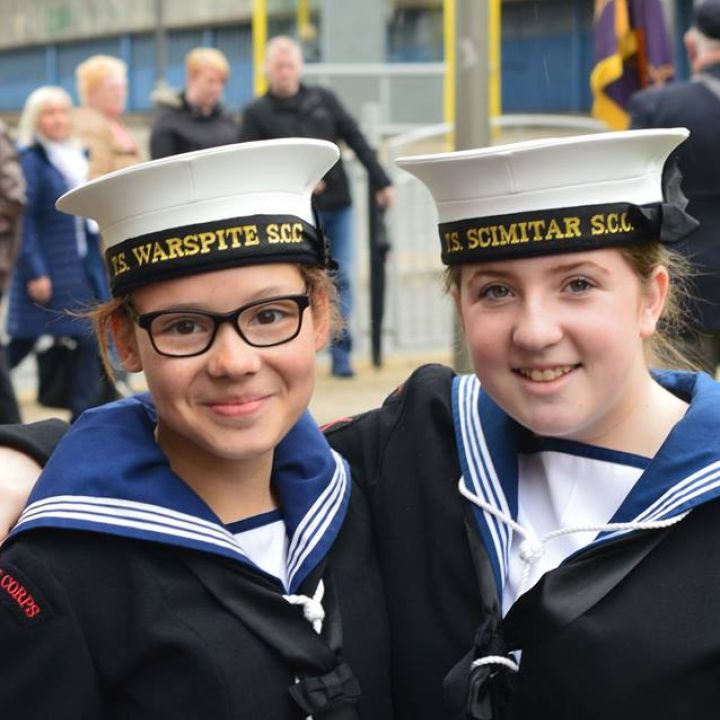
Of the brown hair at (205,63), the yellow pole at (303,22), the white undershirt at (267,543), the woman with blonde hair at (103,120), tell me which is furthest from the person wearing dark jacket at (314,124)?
the yellow pole at (303,22)

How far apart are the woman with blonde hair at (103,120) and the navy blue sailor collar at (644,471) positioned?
5.31 metres

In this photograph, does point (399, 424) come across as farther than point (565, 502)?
Yes

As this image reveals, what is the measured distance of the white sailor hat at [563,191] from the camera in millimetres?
2355

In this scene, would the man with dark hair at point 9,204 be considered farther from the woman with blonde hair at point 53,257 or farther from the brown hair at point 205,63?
the brown hair at point 205,63

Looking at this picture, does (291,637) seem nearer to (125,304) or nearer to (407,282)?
(125,304)

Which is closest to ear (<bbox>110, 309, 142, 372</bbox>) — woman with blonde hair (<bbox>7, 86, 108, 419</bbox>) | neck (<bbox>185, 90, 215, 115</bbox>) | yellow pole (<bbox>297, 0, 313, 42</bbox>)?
woman with blonde hair (<bbox>7, 86, 108, 419</bbox>)

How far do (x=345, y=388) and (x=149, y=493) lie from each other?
670cm

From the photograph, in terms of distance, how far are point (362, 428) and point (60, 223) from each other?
480 centimetres

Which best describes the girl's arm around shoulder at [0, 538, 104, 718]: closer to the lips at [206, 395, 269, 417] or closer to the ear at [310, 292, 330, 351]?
the lips at [206, 395, 269, 417]

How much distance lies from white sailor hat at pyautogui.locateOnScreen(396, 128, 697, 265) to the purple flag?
531 centimetres

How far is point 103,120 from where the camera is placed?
8.28 m

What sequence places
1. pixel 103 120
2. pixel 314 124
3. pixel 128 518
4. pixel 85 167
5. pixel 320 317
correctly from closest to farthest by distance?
pixel 128 518 → pixel 320 317 → pixel 85 167 → pixel 103 120 → pixel 314 124

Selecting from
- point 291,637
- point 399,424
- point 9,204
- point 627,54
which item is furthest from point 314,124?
point 291,637

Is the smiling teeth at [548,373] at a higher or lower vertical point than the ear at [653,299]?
lower
